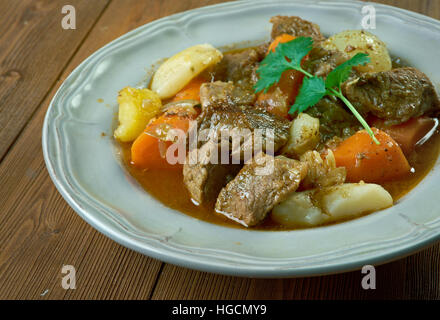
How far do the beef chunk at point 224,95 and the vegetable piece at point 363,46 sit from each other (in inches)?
23.5

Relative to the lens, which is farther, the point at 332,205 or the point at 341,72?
the point at 341,72

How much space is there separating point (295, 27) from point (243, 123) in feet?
3.23

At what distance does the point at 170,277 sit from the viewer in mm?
2049

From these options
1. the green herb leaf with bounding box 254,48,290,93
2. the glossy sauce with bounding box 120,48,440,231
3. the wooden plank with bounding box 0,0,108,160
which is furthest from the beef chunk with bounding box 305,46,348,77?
the wooden plank with bounding box 0,0,108,160

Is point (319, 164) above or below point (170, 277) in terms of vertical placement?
above

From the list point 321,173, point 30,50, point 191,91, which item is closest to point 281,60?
point 191,91

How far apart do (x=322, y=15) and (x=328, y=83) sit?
3.33 ft

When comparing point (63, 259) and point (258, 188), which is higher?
point (258, 188)

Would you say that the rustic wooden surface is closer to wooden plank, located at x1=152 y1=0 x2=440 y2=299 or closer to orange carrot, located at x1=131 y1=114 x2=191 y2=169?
wooden plank, located at x1=152 y1=0 x2=440 y2=299

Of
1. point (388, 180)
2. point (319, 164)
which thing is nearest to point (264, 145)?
point (319, 164)

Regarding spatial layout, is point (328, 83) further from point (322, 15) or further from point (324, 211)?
point (322, 15)

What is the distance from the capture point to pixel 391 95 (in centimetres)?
245

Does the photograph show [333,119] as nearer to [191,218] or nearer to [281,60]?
[281,60]

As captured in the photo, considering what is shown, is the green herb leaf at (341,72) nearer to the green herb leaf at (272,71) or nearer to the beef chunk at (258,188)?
the green herb leaf at (272,71)
